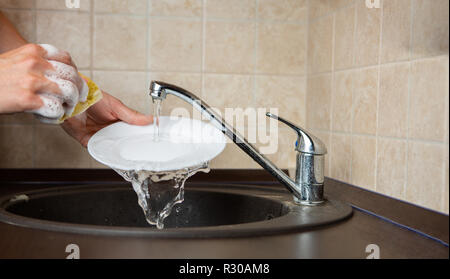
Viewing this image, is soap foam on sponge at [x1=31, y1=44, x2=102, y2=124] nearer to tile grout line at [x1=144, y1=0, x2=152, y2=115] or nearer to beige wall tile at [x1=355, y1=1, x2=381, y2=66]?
tile grout line at [x1=144, y1=0, x2=152, y2=115]

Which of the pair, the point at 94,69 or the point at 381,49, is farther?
the point at 94,69

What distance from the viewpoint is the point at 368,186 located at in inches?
39.2

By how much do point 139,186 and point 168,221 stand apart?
15 centimetres

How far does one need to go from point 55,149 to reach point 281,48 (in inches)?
26.3

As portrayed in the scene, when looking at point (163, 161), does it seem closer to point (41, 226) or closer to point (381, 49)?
point (41, 226)

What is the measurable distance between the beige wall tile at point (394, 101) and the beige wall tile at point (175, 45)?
550mm

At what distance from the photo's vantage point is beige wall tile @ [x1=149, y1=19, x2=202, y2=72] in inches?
51.6

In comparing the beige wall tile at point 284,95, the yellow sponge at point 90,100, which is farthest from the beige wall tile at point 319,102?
the yellow sponge at point 90,100

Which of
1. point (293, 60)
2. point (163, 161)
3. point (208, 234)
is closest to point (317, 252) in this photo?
point (208, 234)

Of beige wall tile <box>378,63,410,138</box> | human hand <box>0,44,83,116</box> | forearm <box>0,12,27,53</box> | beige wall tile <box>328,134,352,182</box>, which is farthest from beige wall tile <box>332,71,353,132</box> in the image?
forearm <box>0,12,27,53</box>

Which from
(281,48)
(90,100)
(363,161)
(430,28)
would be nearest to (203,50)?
(281,48)

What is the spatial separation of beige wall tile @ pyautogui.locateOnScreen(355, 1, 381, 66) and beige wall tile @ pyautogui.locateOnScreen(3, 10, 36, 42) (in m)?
0.81

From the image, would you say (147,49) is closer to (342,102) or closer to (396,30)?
(342,102)

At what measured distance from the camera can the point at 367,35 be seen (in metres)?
1.01
